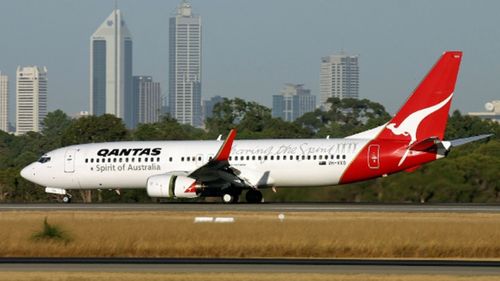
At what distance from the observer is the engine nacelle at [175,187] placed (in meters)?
50.6

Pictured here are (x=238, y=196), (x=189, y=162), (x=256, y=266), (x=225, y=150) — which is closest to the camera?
(x=256, y=266)

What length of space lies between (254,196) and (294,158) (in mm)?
2816

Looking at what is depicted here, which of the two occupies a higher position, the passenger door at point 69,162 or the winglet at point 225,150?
the winglet at point 225,150

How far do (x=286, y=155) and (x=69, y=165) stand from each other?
33.3 ft

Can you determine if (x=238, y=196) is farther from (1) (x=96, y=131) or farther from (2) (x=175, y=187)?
(1) (x=96, y=131)

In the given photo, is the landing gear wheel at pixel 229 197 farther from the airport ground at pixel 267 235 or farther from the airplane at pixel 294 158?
the airport ground at pixel 267 235

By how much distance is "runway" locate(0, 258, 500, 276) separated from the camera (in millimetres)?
27266

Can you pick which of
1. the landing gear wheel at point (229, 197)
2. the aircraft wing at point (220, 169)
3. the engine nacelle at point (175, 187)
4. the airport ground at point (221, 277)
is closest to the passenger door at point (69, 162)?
the engine nacelle at point (175, 187)

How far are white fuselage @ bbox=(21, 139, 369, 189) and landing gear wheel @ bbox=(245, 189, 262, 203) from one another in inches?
39.2

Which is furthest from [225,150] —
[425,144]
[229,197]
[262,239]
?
[262,239]

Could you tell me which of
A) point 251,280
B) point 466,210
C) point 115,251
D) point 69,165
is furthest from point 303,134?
point 251,280

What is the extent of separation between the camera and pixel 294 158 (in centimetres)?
5097

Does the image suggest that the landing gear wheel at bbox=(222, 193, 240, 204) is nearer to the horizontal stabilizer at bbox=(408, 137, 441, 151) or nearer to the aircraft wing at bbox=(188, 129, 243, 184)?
the aircraft wing at bbox=(188, 129, 243, 184)

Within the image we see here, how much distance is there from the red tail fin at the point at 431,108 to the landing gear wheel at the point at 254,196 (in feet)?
19.5
